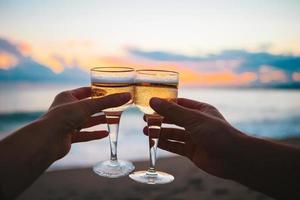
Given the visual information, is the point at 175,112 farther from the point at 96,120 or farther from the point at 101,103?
the point at 96,120

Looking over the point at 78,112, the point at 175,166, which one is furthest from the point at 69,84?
the point at 78,112

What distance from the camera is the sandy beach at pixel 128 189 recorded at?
13.5 ft

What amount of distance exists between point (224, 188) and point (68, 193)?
174cm

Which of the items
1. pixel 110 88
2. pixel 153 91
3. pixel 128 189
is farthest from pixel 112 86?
pixel 128 189

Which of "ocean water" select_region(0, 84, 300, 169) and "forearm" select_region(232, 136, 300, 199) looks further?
"ocean water" select_region(0, 84, 300, 169)

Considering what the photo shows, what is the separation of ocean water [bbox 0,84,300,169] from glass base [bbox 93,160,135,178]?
11.6 ft

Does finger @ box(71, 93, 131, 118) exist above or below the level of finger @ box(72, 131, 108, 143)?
above

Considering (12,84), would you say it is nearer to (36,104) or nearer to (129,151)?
(36,104)

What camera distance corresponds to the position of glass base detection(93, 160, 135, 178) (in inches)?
90.2

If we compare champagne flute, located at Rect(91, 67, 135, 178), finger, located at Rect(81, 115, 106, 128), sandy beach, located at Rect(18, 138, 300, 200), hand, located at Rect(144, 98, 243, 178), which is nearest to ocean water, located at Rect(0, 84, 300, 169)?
sandy beach, located at Rect(18, 138, 300, 200)

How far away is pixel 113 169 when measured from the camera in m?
2.37

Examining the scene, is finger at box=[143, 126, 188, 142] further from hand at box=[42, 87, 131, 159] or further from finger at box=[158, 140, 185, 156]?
hand at box=[42, 87, 131, 159]

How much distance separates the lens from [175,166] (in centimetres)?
544

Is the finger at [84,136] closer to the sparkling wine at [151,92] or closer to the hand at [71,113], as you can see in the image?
the hand at [71,113]
